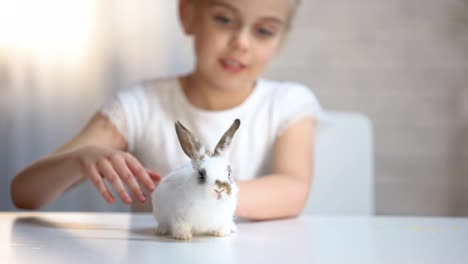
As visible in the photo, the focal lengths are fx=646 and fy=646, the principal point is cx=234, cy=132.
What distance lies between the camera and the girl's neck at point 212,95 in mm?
1331

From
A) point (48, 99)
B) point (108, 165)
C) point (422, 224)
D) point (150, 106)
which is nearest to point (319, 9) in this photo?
point (48, 99)

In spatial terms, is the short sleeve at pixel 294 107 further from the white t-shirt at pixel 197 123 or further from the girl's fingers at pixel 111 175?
the girl's fingers at pixel 111 175

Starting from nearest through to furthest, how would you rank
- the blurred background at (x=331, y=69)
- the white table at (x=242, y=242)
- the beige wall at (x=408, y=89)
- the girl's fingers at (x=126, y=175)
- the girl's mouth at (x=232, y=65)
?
the white table at (x=242, y=242)
the girl's fingers at (x=126, y=175)
the girl's mouth at (x=232, y=65)
the blurred background at (x=331, y=69)
the beige wall at (x=408, y=89)

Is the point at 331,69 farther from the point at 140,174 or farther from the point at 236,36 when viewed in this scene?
the point at 140,174

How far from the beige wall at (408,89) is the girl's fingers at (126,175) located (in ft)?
5.44

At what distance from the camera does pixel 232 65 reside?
121cm

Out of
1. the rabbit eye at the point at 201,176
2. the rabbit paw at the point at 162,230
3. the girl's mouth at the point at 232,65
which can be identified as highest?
the girl's mouth at the point at 232,65

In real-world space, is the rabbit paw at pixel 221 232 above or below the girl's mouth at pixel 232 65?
below

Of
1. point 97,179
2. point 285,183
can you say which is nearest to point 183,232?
point 97,179

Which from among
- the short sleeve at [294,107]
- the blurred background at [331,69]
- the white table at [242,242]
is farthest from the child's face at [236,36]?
the blurred background at [331,69]

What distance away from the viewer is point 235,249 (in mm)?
599

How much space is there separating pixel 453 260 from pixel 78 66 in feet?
5.91

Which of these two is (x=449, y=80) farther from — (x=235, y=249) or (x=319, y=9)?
(x=235, y=249)

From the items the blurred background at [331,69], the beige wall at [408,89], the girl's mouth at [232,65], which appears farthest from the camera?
the beige wall at [408,89]
